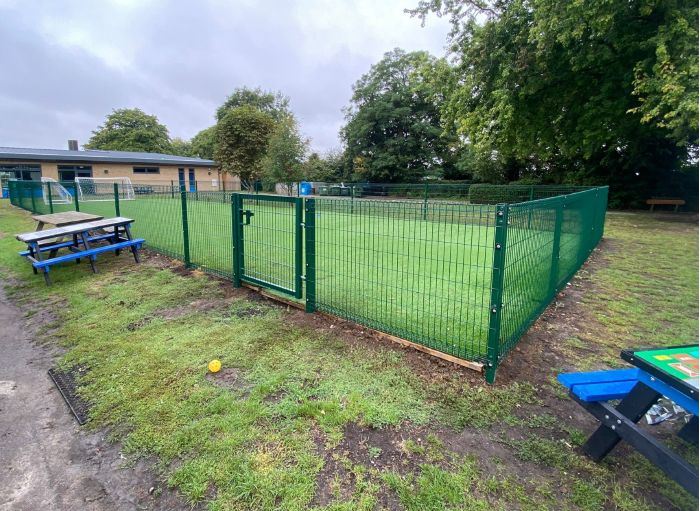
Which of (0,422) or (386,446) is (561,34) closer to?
(386,446)

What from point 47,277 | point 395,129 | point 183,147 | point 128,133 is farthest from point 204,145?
point 47,277

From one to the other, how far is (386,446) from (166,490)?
4.15ft

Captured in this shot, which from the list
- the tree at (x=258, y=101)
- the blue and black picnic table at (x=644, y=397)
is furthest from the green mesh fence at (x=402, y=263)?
the tree at (x=258, y=101)

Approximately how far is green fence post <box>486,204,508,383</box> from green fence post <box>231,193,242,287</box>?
3495 mm

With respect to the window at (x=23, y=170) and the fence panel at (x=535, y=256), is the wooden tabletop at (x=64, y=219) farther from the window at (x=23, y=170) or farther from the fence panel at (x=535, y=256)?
the window at (x=23, y=170)

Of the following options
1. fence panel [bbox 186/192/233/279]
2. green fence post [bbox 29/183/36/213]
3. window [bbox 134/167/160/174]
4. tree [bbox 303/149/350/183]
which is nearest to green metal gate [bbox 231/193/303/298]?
fence panel [bbox 186/192/233/279]

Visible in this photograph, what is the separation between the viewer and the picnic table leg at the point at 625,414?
1957mm

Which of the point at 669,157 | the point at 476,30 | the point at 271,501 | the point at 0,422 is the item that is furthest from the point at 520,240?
the point at 669,157

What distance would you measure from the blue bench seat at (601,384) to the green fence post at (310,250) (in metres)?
2.68

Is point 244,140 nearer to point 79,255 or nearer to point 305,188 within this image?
point 305,188

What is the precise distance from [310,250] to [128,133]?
178 ft

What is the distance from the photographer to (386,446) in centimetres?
234

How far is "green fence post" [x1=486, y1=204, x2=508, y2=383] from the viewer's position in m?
2.78

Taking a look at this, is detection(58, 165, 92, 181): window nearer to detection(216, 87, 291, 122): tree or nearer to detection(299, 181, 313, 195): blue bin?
detection(299, 181, 313, 195): blue bin
